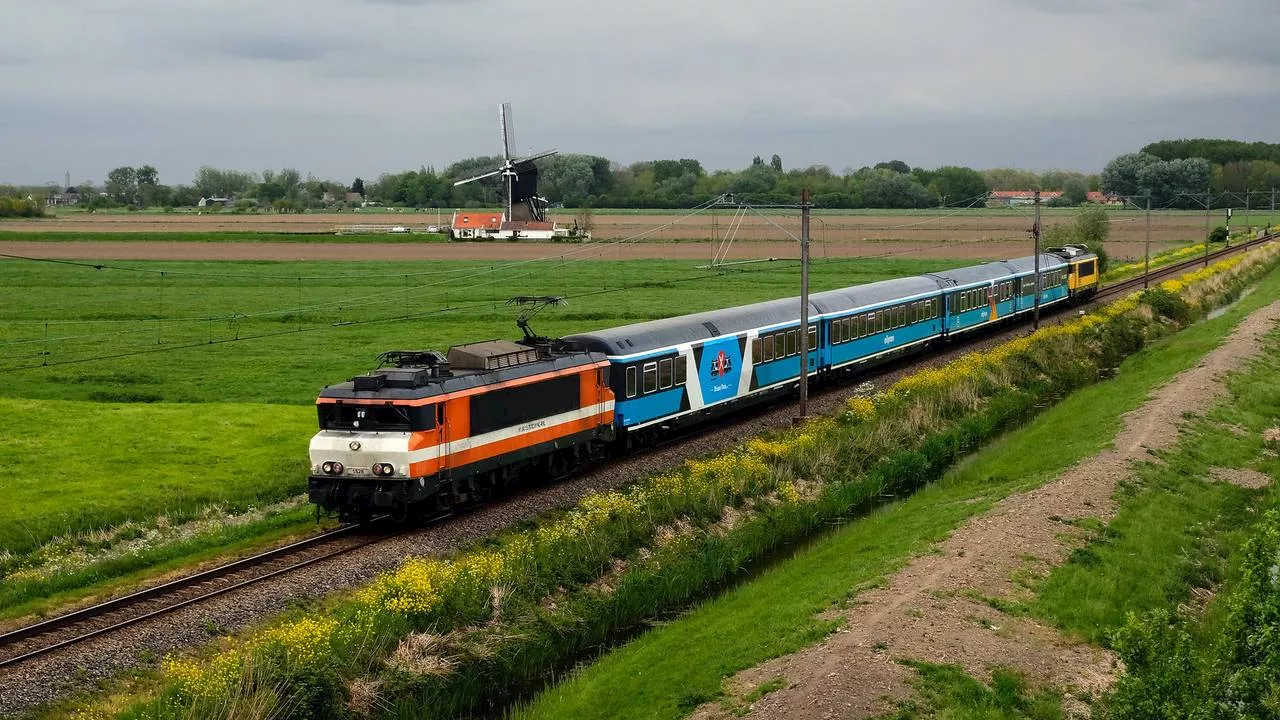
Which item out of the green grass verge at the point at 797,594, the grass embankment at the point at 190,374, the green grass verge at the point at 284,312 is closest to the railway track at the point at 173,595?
the grass embankment at the point at 190,374

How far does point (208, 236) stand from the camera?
13375 centimetres

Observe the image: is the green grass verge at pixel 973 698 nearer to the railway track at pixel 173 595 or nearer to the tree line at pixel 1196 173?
the railway track at pixel 173 595

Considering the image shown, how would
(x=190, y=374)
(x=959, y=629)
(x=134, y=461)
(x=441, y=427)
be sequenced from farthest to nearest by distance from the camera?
(x=190, y=374) → (x=134, y=461) → (x=441, y=427) → (x=959, y=629)

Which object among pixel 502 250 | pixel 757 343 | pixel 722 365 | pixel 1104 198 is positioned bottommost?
pixel 722 365

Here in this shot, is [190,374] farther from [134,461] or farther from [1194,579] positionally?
[1194,579]

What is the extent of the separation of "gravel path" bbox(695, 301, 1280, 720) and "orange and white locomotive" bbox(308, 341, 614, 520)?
9143 millimetres

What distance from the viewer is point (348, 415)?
25016mm

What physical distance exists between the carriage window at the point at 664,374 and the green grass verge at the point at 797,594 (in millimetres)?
6856

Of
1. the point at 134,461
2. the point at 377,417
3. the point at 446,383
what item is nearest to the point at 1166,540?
the point at 446,383

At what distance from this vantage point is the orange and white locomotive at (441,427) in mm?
24516

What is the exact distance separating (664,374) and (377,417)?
10.6 meters

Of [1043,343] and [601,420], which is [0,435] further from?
[1043,343]

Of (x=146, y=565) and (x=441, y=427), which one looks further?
(x=441, y=427)

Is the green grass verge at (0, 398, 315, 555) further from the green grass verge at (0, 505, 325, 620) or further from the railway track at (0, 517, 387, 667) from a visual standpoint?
the railway track at (0, 517, 387, 667)
